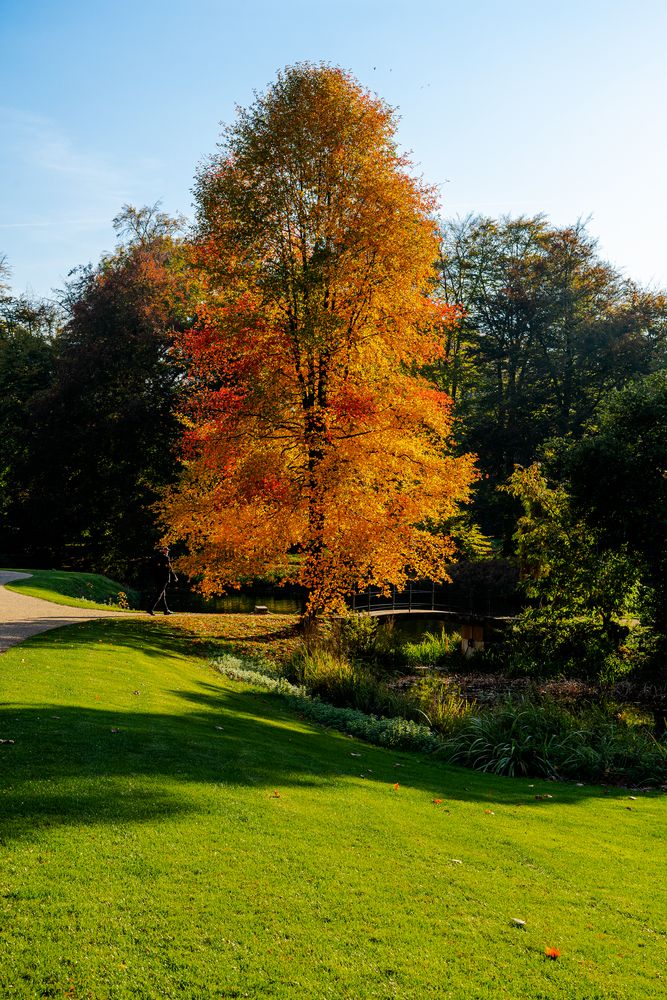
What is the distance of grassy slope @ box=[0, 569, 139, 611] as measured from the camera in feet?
72.3

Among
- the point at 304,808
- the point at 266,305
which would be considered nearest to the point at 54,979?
the point at 304,808

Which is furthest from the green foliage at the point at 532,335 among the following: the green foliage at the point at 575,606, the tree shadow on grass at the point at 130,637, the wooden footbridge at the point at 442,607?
the tree shadow on grass at the point at 130,637

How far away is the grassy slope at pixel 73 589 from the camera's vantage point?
2203 centimetres

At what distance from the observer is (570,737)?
1220 centimetres

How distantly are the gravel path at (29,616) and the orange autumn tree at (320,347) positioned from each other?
10.4ft

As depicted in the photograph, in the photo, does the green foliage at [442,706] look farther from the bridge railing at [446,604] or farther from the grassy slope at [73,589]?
the grassy slope at [73,589]

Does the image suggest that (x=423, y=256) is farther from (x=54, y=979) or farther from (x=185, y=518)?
(x=54, y=979)

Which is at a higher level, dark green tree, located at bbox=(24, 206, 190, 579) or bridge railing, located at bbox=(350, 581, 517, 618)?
dark green tree, located at bbox=(24, 206, 190, 579)

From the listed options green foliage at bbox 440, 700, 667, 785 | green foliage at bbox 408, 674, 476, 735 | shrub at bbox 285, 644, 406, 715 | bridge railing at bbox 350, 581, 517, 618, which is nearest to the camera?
green foliage at bbox 440, 700, 667, 785

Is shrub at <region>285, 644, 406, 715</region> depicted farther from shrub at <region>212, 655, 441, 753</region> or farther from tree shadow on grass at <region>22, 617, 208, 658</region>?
tree shadow on grass at <region>22, 617, 208, 658</region>

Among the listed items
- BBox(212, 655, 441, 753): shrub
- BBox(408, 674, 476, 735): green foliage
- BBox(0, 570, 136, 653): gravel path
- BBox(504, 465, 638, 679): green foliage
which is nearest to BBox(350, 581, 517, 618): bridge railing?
BBox(504, 465, 638, 679): green foliage

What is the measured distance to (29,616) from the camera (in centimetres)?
1675

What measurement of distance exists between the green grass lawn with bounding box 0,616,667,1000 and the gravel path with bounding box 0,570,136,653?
16.1 ft

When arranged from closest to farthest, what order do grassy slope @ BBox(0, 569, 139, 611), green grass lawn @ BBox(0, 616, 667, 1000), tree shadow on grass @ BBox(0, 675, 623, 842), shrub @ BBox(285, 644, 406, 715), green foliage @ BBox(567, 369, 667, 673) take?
green grass lawn @ BBox(0, 616, 667, 1000) < tree shadow on grass @ BBox(0, 675, 623, 842) < shrub @ BBox(285, 644, 406, 715) < green foliage @ BBox(567, 369, 667, 673) < grassy slope @ BBox(0, 569, 139, 611)
